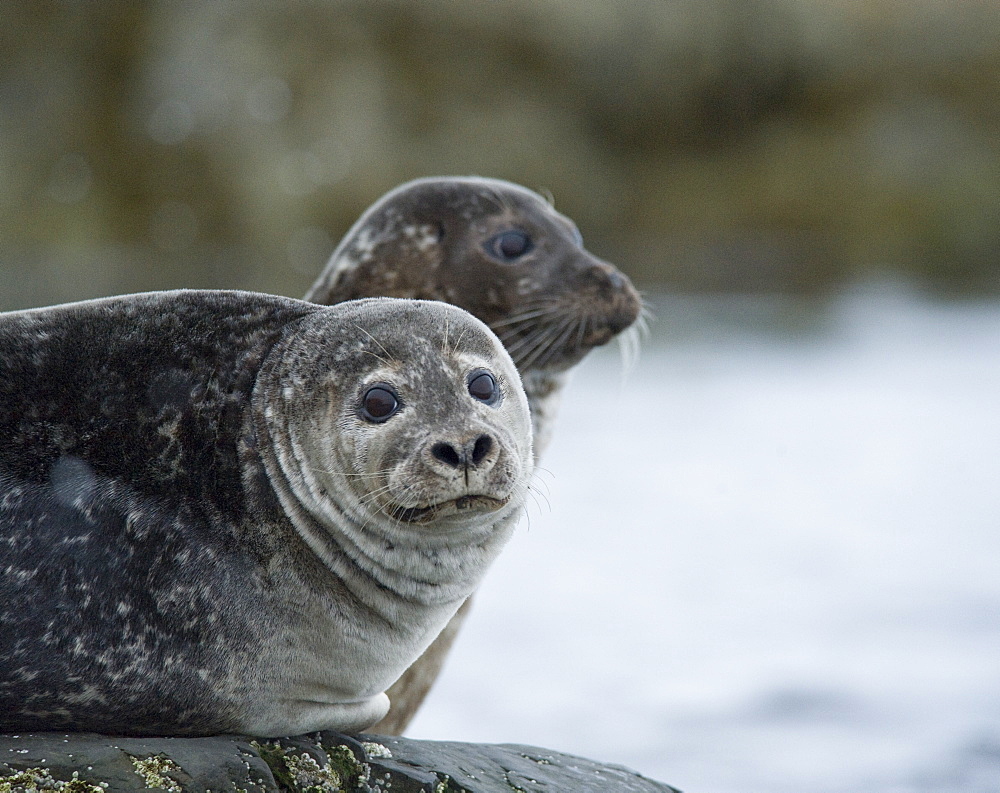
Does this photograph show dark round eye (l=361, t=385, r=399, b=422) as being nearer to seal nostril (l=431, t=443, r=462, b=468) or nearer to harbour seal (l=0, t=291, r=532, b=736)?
harbour seal (l=0, t=291, r=532, b=736)

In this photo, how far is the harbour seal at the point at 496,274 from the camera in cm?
477

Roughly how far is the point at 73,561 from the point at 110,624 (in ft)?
A: 0.52

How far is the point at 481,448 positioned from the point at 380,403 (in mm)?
260

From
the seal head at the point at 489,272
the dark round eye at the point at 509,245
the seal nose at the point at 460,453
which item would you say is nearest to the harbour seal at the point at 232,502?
the seal nose at the point at 460,453

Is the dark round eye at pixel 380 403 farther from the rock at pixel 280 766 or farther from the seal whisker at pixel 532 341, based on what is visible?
the seal whisker at pixel 532 341

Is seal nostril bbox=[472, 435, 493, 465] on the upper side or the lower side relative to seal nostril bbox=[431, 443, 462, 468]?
upper

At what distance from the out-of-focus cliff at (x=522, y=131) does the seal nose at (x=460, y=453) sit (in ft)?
55.5

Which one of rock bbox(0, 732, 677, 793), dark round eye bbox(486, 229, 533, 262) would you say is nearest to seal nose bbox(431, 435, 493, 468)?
rock bbox(0, 732, 677, 793)

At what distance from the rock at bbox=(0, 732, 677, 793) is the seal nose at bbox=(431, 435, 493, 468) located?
0.75 m

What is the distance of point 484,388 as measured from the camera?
312 cm

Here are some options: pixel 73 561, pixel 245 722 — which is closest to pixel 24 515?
pixel 73 561

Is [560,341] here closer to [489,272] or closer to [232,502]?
[489,272]

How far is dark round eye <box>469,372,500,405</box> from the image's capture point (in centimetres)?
309

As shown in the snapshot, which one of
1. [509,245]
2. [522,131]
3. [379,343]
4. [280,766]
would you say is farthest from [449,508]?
[522,131]
